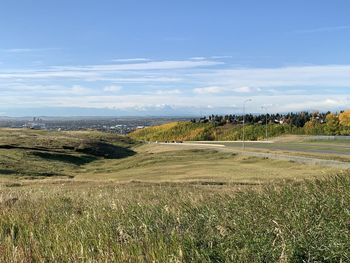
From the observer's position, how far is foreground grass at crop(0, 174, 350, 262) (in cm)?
429

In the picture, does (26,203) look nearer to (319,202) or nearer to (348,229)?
(319,202)

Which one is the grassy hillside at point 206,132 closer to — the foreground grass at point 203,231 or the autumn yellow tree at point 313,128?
the autumn yellow tree at point 313,128

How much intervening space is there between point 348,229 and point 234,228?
114cm

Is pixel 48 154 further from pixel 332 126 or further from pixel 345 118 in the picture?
pixel 345 118

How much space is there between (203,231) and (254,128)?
3796 inches

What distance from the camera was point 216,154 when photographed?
57.6 m

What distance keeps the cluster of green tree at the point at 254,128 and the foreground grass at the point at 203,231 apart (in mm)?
85823

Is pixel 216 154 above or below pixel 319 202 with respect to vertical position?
below

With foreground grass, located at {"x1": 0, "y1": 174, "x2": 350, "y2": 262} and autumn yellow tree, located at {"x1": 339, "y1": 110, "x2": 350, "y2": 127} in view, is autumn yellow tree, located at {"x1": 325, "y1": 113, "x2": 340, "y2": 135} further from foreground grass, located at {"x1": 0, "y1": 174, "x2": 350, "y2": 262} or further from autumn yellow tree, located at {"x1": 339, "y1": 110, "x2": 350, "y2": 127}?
foreground grass, located at {"x1": 0, "y1": 174, "x2": 350, "y2": 262}

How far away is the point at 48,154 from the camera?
60.8 metres

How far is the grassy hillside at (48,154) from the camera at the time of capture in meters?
47.6

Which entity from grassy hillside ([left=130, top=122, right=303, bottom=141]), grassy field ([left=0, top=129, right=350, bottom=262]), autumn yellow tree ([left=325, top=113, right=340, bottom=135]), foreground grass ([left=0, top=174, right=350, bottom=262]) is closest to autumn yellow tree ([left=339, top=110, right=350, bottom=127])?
autumn yellow tree ([left=325, top=113, right=340, bottom=135])

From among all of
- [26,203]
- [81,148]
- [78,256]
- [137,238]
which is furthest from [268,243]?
[81,148]

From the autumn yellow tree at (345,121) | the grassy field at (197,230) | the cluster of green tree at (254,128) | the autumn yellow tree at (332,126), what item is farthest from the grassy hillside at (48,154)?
the grassy field at (197,230)
